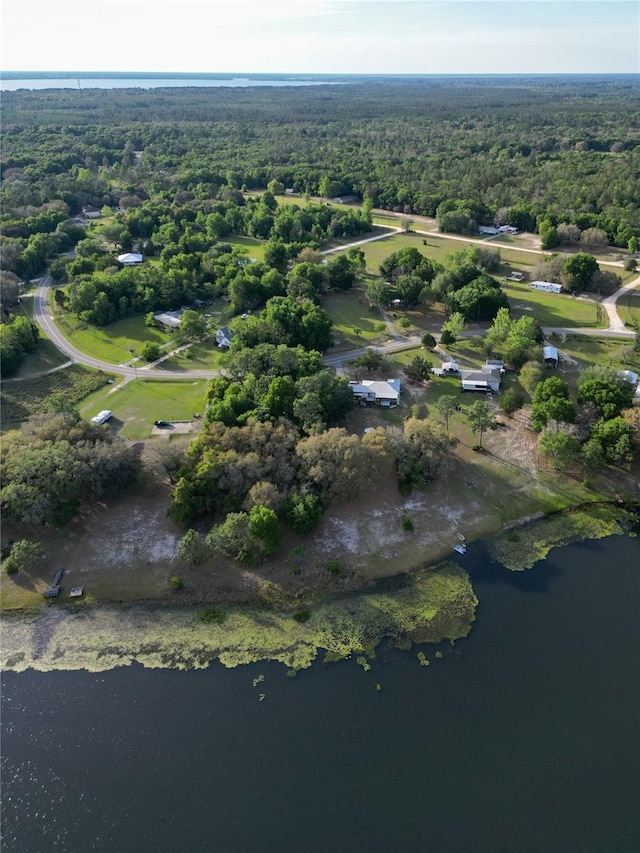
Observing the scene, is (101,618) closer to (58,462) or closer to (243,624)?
(243,624)

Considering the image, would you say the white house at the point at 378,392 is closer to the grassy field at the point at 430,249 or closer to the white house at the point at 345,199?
the grassy field at the point at 430,249

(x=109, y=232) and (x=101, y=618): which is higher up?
(x=109, y=232)

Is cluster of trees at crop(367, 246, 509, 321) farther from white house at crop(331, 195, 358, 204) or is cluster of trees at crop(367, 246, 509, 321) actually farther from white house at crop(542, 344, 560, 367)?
white house at crop(331, 195, 358, 204)

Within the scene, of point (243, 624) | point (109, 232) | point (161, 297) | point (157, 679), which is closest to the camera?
point (157, 679)

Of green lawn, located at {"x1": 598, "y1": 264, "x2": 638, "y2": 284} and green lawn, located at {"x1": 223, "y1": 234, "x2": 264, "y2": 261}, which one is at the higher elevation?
green lawn, located at {"x1": 598, "y1": 264, "x2": 638, "y2": 284}

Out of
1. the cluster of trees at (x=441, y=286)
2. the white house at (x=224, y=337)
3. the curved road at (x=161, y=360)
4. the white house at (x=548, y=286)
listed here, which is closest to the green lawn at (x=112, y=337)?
the curved road at (x=161, y=360)

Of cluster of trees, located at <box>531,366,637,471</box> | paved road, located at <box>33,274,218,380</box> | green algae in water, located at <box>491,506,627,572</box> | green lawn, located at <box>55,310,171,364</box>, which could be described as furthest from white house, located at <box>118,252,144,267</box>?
Answer: green algae in water, located at <box>491,506,627,572</box>

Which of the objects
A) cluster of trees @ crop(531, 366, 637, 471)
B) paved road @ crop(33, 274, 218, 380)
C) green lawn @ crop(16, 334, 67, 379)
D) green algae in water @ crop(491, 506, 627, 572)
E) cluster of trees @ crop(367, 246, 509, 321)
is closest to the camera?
green algae in water @ crop(491, 506, 627, 572)

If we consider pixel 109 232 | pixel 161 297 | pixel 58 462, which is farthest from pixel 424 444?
pixel 109 232
